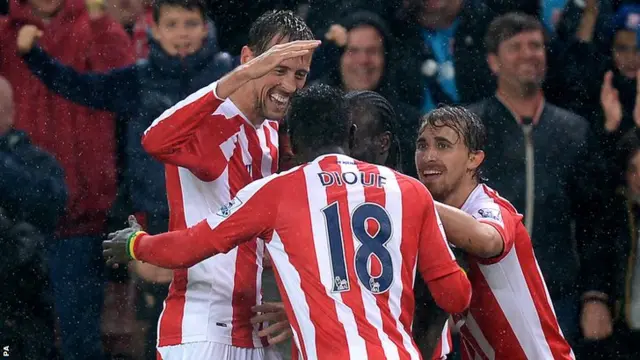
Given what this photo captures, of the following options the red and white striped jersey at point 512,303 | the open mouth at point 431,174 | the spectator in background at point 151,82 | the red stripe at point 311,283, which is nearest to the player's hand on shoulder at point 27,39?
the spectator in background at point 151,82

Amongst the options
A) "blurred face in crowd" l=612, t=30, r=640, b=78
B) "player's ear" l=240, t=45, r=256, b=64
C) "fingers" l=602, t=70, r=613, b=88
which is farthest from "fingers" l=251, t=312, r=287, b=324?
"blurred face in crowd" l=612, t=30, r=640, b=78

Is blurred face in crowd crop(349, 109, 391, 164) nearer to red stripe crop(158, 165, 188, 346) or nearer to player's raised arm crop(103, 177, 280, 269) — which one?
red stripe crop(158, 165, 188, 346)

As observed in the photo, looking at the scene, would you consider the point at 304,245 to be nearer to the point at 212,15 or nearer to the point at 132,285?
the point at 132,285

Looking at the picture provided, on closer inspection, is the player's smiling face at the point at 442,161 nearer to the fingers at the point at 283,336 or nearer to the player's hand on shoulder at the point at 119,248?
the fingers at the point at 283,336

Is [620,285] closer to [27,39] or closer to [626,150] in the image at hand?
[626,150]

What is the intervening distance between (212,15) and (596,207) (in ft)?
8.12

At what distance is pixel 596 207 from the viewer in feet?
24.4

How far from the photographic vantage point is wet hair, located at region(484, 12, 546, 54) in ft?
24.5

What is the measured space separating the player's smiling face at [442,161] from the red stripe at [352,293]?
2.80 feet

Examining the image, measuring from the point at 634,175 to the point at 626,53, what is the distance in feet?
2.65

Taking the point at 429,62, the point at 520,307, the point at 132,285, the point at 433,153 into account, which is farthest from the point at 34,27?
the point at 520,307

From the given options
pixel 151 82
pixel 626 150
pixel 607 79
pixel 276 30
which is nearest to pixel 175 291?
pixel 276 30

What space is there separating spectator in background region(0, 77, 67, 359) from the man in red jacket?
0.28ft

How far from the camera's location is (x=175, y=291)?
213 inches
